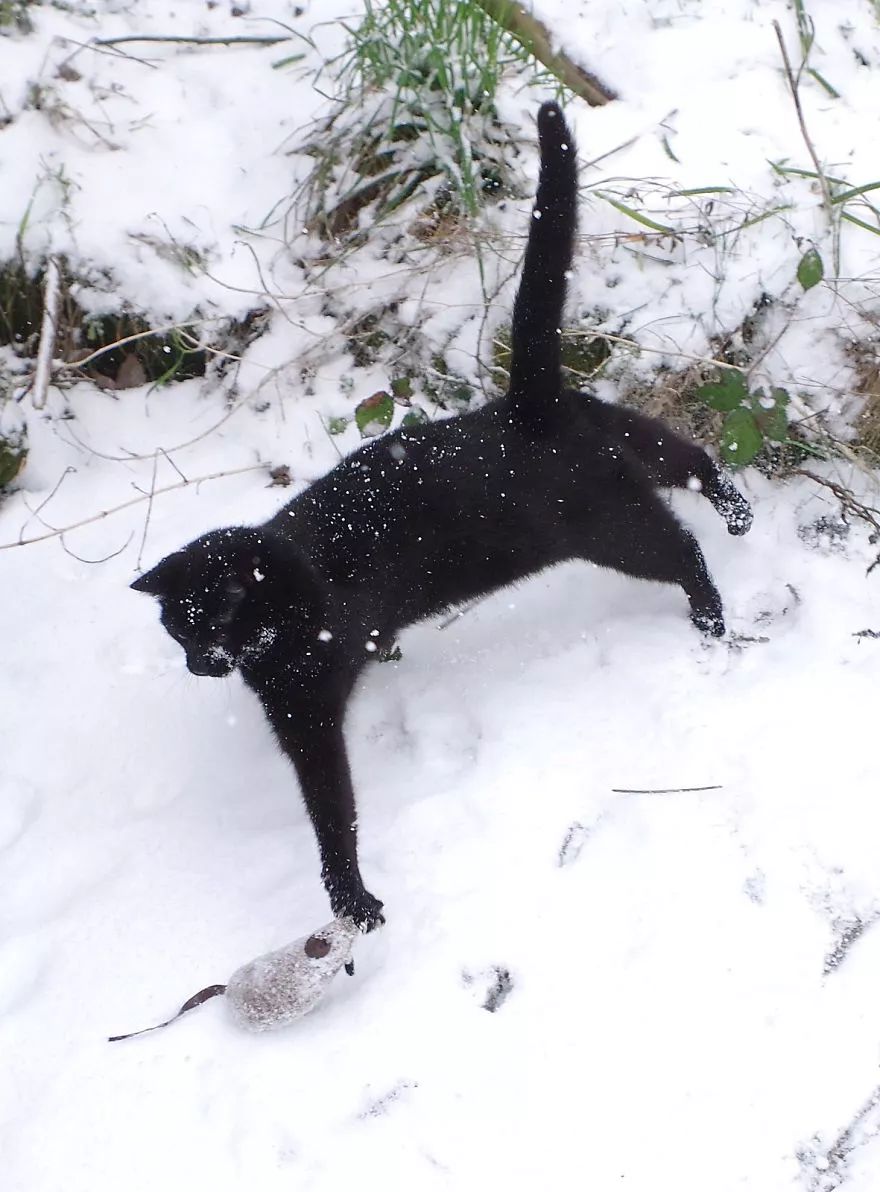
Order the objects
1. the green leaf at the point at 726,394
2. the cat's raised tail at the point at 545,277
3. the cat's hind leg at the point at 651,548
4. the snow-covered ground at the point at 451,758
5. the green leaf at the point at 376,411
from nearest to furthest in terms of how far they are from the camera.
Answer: the snow-covered ground at the point at 451,758, the cat's raised tail at the point at 545,277, the cat's hind leg at the point at 651,548, the green leaf at the point at 726,394, the green leaf at the point at 376,411

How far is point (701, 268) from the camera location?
263cm

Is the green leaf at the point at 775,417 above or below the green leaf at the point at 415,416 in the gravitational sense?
above

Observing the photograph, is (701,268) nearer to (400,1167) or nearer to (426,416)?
(426,416)

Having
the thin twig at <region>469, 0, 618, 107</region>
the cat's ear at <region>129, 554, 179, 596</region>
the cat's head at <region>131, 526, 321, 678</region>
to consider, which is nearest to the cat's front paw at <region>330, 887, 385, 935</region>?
the cat's head at <region>131, 526, 321, 678</region>

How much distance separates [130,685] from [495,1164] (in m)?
1.48

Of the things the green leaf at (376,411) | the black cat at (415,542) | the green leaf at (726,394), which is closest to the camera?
the black cat at (415,542)

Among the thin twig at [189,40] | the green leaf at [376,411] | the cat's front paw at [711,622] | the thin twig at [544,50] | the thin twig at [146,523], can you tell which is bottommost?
the thin twig at [146,523]

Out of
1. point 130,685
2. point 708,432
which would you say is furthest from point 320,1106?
point 708,432

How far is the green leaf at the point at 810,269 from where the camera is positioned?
2363 millimetres

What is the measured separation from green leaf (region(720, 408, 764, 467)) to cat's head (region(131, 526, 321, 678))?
44.9 inches

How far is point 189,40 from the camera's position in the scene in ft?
10.3

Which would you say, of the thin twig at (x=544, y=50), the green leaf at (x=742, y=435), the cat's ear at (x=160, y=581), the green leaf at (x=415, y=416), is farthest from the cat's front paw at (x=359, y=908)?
the thin twig at (x=544, y=50)

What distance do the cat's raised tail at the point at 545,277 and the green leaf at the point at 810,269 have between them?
833 millimetres

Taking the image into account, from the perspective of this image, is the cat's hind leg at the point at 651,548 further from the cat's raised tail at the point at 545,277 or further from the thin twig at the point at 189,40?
the thin twig at the point at 189,40
